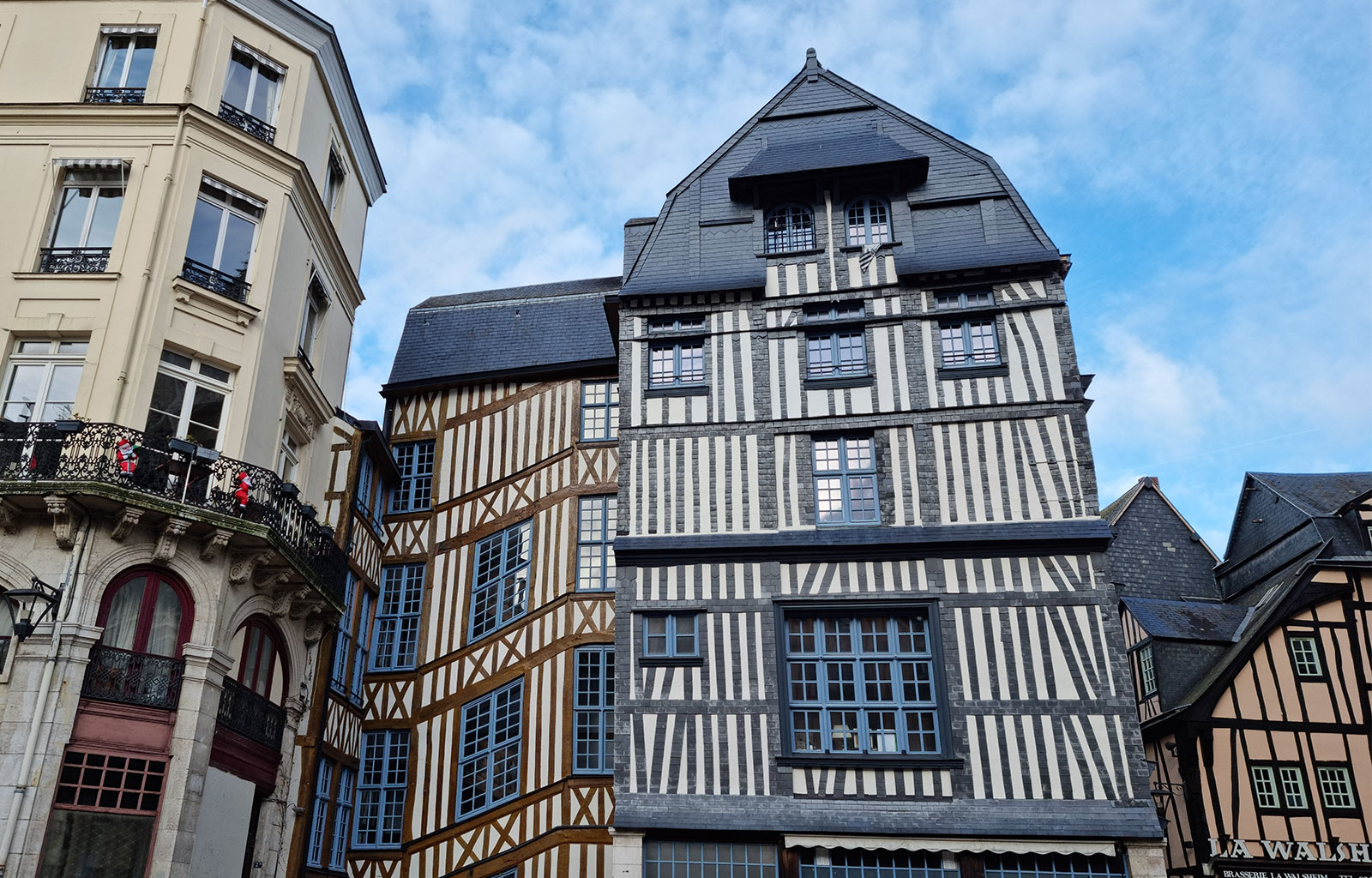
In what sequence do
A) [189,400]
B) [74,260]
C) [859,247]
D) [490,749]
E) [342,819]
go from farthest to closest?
[342,819] < [490,749] < [859,247] < [74,260] < [189,400]

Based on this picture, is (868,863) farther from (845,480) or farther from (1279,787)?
(1279,787)

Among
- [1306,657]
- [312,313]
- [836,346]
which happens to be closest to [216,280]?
[312,313]

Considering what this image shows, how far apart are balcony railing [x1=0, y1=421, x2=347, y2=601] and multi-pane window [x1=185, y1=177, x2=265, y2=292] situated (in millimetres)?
2611

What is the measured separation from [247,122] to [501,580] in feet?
25.2

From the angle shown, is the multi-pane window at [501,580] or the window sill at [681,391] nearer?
the window sill at [681,391]

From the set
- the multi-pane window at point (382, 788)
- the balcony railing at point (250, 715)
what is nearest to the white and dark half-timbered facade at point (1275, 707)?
the multi-pane window at point (382, 788)

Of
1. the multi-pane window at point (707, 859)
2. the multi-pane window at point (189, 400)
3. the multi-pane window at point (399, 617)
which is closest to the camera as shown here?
the multi-pane window at point (707, 859)

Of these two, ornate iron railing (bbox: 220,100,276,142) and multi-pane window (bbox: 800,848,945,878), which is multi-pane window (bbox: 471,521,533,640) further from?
ornate iron railing (bbox: 220,100,276,142)

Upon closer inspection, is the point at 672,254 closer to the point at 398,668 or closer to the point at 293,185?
the point at 293,185

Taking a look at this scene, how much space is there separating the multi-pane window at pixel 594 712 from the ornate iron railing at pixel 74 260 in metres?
8.10

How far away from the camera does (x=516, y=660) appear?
16125mm

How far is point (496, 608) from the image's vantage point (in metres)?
17.0

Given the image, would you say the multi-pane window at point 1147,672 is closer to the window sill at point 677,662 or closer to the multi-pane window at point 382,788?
the window sill at point 677,662

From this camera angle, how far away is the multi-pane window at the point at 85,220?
13.4 metres
